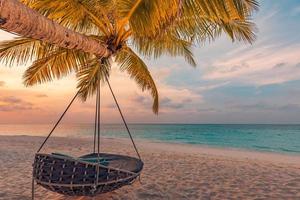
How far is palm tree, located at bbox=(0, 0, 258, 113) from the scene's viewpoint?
124 inches

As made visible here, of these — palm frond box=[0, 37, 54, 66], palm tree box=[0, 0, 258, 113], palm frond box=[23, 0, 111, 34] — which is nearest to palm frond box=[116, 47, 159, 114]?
palm tree box=[0, 0, 258, 113]

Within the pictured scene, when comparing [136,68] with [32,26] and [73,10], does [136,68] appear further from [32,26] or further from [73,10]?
[32,26]

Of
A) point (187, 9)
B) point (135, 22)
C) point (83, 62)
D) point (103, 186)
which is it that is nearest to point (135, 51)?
point (83, 62)

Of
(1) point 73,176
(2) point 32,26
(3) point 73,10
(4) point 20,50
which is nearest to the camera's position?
(2) point 32,26

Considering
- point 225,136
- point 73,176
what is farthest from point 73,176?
point 225,136

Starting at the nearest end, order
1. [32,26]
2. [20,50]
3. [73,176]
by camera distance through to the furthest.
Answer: [32,26]
[73,176]
[20,50]

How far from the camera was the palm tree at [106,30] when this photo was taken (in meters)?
3.16

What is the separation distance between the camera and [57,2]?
4766 mm

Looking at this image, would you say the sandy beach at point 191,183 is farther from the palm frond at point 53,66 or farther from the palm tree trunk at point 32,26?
the palm tree trunk at point 32,26

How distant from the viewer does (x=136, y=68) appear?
26.4ft

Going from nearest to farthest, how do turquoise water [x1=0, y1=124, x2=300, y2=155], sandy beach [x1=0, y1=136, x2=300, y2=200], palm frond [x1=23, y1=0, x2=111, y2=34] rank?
1. palm frond [x1=23, y1=0, x2=111, y2=34]
2. sandy beach [x1=0, y1=136, x2=300, y2=200]
3. turquoise water [x1=0, y1=124, x2=300, y2=155]

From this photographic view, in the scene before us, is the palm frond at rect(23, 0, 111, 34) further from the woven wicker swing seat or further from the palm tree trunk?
the woven wicker swing seat

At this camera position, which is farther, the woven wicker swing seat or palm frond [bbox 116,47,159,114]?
palm frond [bbox 116,47,159,114]

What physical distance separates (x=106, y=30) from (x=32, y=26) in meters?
2.92
